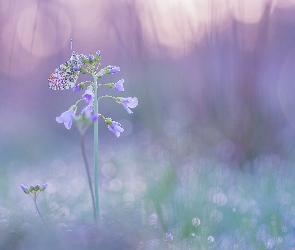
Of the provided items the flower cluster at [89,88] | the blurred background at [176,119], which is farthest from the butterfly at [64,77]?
the blurred background at [176,119]

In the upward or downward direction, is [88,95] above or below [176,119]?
above

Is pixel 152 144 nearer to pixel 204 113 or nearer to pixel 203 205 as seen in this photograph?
pixel 204 113

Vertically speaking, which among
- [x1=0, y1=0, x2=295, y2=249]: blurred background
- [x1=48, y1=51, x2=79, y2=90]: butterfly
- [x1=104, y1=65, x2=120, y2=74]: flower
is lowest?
[x1=0, y1=0, x2=295, y2=249]: blurred background

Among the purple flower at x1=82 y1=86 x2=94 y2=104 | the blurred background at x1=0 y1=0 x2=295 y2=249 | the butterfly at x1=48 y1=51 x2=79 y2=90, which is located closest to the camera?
the purple flower at x1=82 y1=86 x2=94 y2=104

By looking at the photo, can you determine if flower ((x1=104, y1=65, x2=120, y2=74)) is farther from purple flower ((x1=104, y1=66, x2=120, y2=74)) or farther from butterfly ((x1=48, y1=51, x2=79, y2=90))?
butterfly ((x1=48, y1=51, x2=79, y2=90))

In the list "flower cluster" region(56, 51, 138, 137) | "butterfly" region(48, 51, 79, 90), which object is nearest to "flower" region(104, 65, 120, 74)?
"flower cluster" region(56, 51, 138, 137)

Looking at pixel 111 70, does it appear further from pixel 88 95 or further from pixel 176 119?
pixel 176 119

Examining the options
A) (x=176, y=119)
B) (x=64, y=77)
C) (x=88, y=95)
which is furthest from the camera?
(x=176, y=119)

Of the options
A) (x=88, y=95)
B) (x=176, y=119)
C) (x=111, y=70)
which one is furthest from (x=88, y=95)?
(x=176, y=119)
